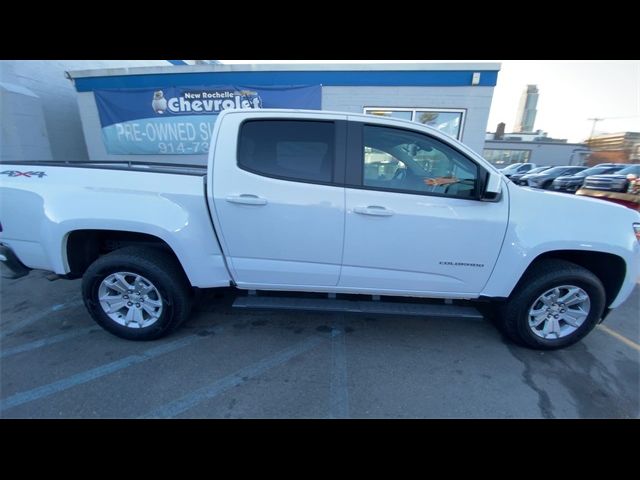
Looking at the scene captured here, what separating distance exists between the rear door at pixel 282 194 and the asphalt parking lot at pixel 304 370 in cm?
77

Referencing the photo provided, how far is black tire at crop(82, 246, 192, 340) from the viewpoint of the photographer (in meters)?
2.52

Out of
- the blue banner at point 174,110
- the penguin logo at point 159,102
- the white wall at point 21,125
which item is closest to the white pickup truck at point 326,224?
the blue banner at point 174,110

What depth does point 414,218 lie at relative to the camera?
2.35 metres

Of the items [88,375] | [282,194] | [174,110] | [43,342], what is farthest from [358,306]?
[174,110]

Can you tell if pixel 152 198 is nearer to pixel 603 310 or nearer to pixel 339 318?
pixel 339 318

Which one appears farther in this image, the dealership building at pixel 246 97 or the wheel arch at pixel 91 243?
the dealership building at pixel 246 97

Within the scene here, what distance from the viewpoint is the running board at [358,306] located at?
8.52ft

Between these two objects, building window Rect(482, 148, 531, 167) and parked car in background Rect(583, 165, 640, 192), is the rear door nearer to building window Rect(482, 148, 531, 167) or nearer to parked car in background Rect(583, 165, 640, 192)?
parked car in background Rect(583, 165, 640, 192)

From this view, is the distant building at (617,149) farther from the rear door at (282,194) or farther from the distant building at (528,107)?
the distant building at (528,107)

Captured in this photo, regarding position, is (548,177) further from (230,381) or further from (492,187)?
(230,381)

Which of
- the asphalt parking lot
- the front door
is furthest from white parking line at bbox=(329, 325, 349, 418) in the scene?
the front door

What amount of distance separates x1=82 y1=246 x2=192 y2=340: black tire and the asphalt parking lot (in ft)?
0.50

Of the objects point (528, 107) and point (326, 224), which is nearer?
point (326, 224)

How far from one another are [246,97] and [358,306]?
6241 mm
